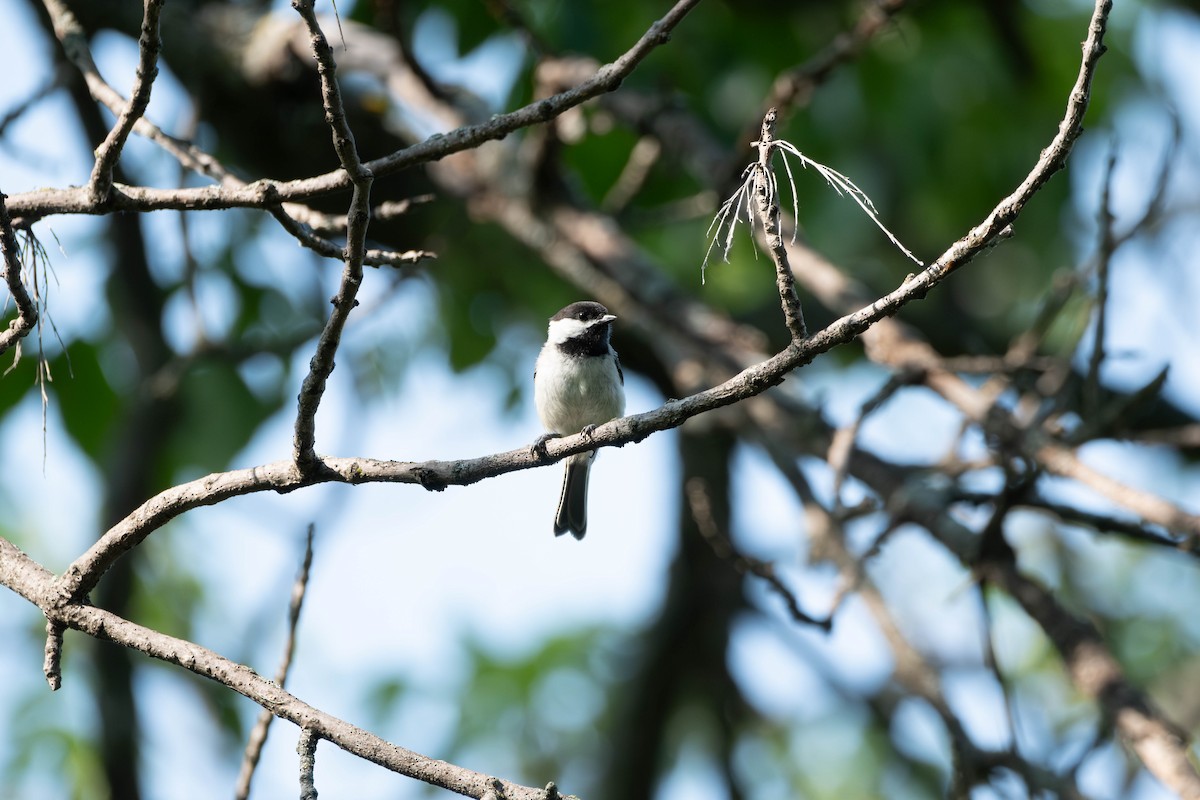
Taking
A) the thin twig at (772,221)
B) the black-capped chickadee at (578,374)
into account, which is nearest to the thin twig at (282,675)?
the thin twig at (772,221)

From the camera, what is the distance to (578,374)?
5.12 m

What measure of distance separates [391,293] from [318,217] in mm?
2592

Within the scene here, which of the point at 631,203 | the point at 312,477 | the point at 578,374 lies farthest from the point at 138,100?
the point at 631,203

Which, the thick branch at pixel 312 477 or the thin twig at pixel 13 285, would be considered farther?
the thick branch at pixel 312 477

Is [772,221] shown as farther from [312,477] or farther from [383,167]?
[312,477]

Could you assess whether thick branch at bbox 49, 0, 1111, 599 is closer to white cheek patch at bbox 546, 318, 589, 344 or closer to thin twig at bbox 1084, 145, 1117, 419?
thin twig at bbox 1084, 145, 1117, 419

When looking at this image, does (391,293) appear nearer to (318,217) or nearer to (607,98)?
(607,98)

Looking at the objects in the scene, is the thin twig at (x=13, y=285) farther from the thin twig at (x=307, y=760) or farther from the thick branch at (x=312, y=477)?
the thin twig at (x=307, y=760)

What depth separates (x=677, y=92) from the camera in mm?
5547

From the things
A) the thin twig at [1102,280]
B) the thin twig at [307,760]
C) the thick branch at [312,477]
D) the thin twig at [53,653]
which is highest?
the thin twig at [1102,280]

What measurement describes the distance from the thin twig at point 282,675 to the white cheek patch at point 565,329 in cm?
255

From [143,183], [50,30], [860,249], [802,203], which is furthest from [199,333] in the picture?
[860,249]

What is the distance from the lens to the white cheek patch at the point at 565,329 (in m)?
5.36

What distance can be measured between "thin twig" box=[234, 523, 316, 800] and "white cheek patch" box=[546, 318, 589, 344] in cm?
255
